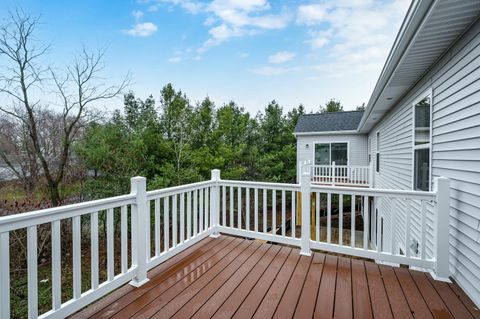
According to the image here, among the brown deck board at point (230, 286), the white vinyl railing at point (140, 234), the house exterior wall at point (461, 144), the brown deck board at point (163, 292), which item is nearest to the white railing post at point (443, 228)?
the white vinyl railing at point (140, 234)

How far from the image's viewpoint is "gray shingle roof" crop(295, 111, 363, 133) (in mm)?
11742

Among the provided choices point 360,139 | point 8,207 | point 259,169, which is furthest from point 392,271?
point 259,169

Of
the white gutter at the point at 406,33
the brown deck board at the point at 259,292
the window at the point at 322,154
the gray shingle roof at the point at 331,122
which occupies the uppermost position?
the gray shingle roof at the point at 331,122

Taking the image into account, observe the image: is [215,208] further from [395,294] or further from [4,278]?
[4,278]

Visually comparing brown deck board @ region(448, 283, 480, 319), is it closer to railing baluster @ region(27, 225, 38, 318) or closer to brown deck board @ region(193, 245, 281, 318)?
brown deck board @ region(193, 245, 281, 318)

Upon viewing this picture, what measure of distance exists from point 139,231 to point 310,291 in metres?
1.77

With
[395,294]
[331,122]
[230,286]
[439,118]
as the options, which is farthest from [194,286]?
[331,122]

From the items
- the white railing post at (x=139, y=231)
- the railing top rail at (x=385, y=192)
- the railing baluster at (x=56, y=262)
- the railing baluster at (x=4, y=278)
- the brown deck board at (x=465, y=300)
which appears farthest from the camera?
the railing top rail at (x=385, y=192)

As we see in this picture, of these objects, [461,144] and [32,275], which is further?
[461,144]

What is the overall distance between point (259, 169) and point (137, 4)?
30.4 feet

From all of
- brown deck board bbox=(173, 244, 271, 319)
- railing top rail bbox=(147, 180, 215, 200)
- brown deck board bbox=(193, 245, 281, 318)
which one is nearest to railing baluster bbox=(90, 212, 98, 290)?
railing top rail bbox=(147, 180, 215, 200)

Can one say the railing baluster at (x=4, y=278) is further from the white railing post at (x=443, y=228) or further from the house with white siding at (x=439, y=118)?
the white railing post at (x=443, y=228)

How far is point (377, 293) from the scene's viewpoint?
2256mm

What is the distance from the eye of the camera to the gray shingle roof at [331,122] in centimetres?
1174
